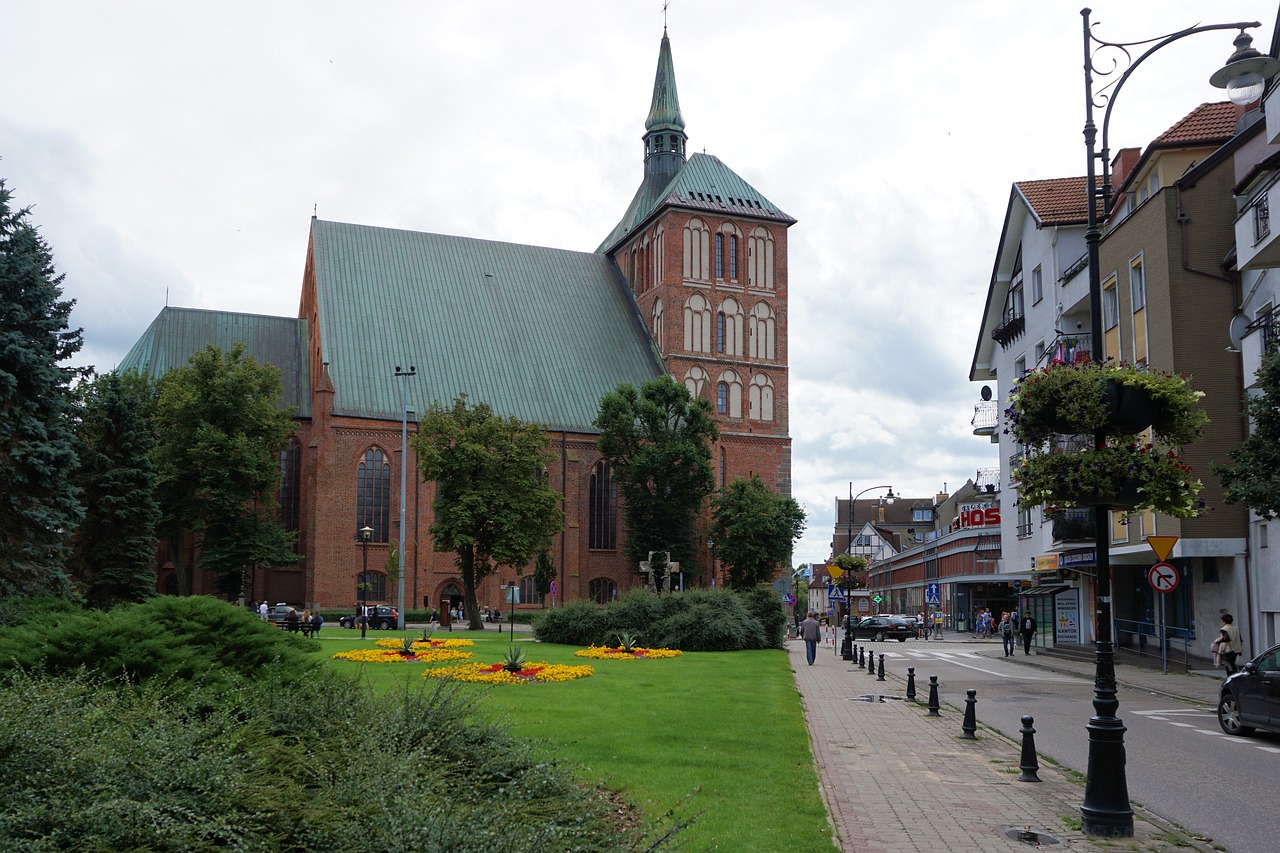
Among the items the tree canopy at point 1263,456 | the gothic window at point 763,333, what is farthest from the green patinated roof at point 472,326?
the tree canopy at point 1263,456

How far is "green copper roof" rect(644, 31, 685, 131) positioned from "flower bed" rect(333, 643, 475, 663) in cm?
5295

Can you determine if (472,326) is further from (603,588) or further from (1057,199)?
(1057,199)

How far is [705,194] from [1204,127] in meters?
40.1

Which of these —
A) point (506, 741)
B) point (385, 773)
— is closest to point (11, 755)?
point (385, 773)

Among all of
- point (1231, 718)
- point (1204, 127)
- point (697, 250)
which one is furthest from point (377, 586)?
point (1231, 718)

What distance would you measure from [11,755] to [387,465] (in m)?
54.7

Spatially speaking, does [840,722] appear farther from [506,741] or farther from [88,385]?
[88,385]

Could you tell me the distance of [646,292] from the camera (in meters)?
71.8

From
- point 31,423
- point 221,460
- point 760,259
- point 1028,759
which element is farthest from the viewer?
point 760,259

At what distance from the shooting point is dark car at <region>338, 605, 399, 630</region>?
50312 millimetres

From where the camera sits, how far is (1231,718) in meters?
16.9

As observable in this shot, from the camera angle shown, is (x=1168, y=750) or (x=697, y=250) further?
(x=697, y=250)

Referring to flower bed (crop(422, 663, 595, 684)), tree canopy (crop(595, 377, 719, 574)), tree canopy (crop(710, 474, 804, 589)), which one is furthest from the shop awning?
flower bed (crop(422, 663, 595, 684))

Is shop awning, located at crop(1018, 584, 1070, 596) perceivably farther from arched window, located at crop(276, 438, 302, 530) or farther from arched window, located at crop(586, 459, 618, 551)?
arched window, located at crop(276, 438, 302, 530)
